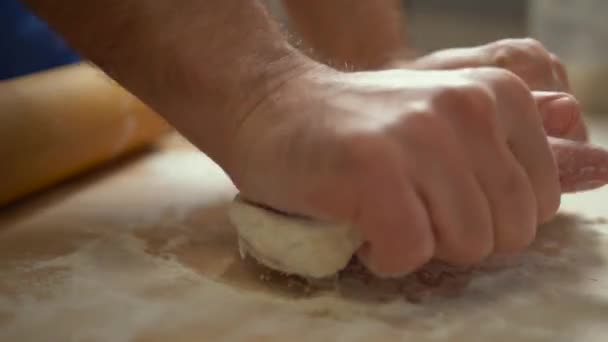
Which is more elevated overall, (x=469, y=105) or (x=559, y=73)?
(x=469, y=105)

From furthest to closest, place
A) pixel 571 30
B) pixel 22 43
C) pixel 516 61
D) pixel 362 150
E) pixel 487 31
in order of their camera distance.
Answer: pixel 487 31 → pixel 571 30 → pixel 22 43 → pixel 516 61 → pixel 362 150

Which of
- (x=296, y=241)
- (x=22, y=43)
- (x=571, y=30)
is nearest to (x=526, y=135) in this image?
(x=296, y=241)

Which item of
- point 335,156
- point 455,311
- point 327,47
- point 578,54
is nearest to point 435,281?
point 455,311

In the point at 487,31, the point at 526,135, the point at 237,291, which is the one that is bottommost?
the point at 487,31

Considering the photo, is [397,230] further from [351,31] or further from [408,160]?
[351,31]

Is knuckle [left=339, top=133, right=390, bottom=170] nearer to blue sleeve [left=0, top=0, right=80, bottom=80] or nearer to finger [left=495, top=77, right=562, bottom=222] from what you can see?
finger [left=495, top=77, right=562, bottom=222]

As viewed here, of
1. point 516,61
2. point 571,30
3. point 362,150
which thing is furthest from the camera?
point 571,30

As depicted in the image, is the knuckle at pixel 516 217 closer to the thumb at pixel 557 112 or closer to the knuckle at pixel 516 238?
the knuckle at pixel 516 238

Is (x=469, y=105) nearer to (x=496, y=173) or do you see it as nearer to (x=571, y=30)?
(x=496, y=173)

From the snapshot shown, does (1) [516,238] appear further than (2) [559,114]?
No
